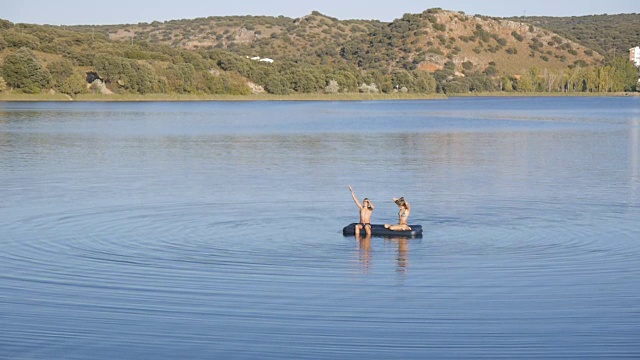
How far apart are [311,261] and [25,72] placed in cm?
10500

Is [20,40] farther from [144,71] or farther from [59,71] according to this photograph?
[144,71]

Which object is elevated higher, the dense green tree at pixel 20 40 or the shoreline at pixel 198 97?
the dense green tree at pixel 20 40

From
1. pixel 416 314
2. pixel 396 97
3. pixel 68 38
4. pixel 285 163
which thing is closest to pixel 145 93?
pixel 68 38

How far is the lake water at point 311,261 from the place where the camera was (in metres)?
13.5

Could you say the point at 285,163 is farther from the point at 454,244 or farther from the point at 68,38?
the point at 68,38

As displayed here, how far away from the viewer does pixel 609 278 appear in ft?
57.2

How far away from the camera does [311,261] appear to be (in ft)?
62.1

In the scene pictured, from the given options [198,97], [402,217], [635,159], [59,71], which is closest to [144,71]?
[59,71]

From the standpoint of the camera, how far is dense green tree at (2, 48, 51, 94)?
116312mm

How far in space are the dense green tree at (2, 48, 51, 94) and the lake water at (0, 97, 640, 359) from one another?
78.1 meters

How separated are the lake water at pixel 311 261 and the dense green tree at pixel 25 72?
256 feet

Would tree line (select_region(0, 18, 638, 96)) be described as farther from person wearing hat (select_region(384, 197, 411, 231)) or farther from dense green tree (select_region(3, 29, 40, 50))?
person wearing hat (select_region(384, 197, 411, 231))

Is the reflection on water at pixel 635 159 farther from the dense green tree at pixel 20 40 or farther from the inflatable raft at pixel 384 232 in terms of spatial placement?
the dense green tree at pixel 20 40

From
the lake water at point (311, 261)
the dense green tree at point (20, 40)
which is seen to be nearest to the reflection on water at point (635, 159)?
the lake water at point (311, 261)
